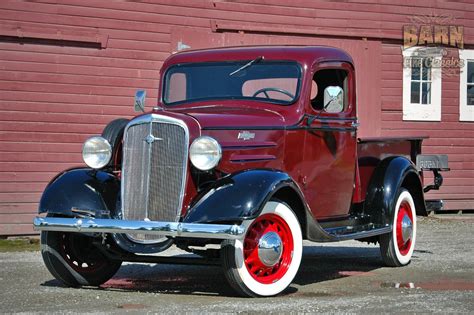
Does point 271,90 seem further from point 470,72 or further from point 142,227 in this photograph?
point 470,72

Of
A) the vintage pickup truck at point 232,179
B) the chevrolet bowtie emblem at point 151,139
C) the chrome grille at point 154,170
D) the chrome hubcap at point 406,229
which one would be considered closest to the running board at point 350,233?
the vintage pickup truck at point 232,179

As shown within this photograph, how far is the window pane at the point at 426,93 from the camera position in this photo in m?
16.7

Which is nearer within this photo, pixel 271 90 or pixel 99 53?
pixel 271 90

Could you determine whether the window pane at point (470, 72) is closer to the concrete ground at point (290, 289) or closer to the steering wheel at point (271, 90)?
the concrete ground at point (290, 289)

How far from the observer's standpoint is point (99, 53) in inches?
541

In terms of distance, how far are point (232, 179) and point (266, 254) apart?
608 millimetres

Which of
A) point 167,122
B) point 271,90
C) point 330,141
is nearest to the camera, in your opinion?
point 167,122

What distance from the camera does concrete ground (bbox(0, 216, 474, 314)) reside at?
647 cm

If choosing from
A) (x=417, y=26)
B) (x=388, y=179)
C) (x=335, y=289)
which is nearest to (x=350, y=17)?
(x=417, y=26)

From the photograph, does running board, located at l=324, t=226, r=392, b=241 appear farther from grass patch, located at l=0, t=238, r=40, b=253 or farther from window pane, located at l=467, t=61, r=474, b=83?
window pane, located at l=467, t=61, r=474, b=83

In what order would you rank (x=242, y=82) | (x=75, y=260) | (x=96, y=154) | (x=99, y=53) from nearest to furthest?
(x=96, y=154)
(x=75, y=260)
(x=242, y=82)
(x=99, y=53)

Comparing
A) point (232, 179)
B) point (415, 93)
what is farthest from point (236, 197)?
point (415, 93)

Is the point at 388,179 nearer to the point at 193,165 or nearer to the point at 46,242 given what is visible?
the point at 193,165

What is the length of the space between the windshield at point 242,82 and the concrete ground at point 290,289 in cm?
160
